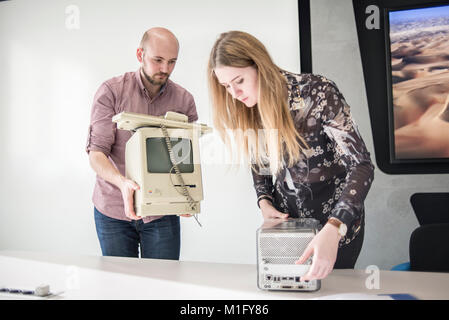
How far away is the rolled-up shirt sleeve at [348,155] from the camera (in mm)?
1037

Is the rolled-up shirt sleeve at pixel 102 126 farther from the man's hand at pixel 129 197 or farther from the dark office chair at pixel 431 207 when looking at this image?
the dark office chair at pixel 431 207

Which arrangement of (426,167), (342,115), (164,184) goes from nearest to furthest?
1. (342,115)
2. (164,184)
3. (426,167)

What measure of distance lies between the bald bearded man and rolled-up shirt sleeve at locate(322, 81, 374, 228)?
902mm

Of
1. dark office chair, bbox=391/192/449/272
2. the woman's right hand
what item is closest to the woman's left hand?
the woman's right hand

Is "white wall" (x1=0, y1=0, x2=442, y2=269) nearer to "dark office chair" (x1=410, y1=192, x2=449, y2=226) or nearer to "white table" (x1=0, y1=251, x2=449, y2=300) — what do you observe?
"dark office chair" (x1=410, y1=192, x2=449, y2=226)

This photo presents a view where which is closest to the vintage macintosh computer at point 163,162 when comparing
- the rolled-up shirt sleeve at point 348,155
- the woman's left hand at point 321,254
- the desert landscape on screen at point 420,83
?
the rolled-up shirt sleeve at point 348,155

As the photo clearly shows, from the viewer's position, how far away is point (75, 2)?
330 centimetres

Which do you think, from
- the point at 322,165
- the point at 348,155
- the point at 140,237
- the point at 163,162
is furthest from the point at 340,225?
the point at 140,237

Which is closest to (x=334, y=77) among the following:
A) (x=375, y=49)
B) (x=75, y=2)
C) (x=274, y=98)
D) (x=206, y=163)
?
(x=375, y=49)

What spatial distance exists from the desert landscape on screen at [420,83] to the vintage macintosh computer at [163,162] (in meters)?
1.57

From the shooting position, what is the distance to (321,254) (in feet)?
3.07

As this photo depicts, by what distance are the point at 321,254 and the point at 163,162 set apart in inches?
27.5

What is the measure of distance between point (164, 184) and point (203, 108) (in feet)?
5.03

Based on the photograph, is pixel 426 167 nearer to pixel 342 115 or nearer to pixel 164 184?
pixel 342 115
